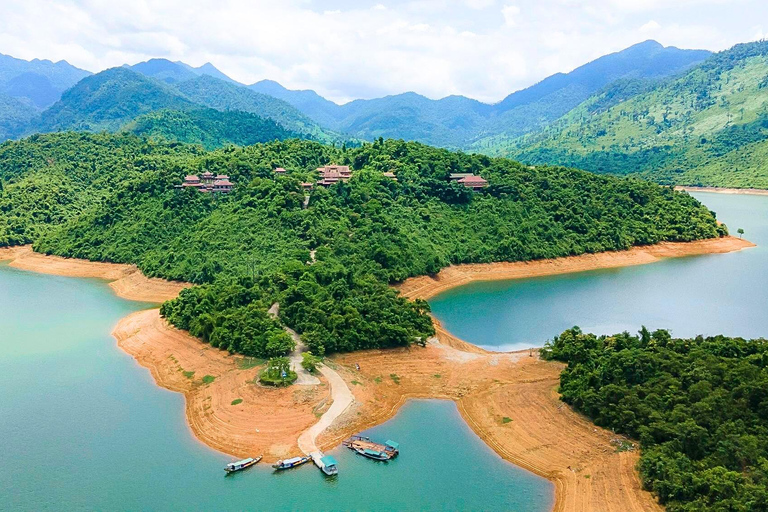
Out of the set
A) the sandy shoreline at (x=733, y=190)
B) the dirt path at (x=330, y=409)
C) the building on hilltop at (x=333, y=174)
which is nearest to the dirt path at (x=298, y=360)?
the dirt path at (x=330, y=409)

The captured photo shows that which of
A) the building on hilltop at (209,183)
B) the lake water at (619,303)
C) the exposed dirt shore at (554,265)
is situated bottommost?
the lake water at (619,303)

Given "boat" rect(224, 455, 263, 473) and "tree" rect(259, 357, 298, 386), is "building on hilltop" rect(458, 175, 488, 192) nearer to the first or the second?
"tree" rect(259, 357, 298, 386)

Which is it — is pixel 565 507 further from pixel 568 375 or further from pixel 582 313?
pixel 582 313

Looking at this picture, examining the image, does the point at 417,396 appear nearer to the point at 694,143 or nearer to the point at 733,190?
the point at 733,190

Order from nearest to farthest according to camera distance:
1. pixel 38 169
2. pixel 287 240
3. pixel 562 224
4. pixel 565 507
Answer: pixel 565 507 → pixel 287 240 → pixel 562 224 → pixel 38 169

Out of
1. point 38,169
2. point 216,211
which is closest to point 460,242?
point 216,211

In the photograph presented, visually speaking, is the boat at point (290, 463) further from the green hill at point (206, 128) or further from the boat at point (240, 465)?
the green hill at point (206, 128)
